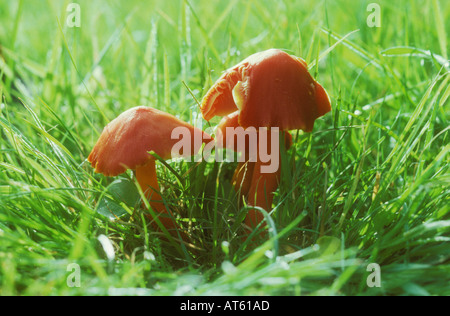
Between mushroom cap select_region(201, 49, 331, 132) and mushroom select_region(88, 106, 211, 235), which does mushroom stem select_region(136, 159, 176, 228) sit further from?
mushroom cap select_region(201, 49, 331, 132)

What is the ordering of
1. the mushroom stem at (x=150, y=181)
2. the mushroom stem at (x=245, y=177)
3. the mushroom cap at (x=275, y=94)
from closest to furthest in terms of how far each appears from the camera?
1. the mushroom cap at (x=275, y=94)
2. the mushroom stem at (x=150, y=181)
3. the mushroom stem at (x=245, y=177)

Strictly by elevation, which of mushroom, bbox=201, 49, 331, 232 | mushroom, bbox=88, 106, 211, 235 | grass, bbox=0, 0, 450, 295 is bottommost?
grass, bbox=0, 0, 450, 295

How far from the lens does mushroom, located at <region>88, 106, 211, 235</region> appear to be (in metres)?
1.05

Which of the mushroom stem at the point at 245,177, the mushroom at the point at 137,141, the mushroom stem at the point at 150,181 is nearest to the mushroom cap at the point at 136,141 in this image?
the mushroom at the point at 137,141

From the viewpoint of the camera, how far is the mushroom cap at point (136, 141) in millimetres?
1052

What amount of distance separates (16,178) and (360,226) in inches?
37.9

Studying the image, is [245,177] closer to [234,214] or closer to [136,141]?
[234,214]

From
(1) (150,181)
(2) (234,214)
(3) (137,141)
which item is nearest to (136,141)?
(3) (137,141)

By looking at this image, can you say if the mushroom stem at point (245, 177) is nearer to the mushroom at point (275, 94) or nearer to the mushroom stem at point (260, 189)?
the mushroom stem at point (260, 189)

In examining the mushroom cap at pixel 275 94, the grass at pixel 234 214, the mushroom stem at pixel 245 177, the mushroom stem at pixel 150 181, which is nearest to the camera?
the grass at pixel 234 214

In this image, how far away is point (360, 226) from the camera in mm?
1059

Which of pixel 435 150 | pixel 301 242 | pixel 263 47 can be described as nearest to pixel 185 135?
pixel 301 242

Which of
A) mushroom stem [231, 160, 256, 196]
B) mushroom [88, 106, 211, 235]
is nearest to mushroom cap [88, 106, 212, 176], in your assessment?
mushroom [88, 106, 211, 235]
